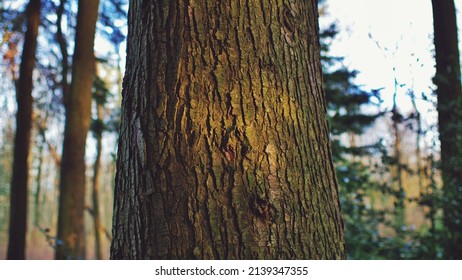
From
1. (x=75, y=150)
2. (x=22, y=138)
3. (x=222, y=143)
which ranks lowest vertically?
(x=222, y=143)

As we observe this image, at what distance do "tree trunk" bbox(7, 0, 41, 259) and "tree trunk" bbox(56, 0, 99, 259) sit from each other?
102 cm

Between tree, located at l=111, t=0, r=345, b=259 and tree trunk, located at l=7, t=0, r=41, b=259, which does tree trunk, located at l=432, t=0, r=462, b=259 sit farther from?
tree trunk, located at l=7, t=0, r=41, b=259

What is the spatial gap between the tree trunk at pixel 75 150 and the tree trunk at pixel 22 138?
102cm

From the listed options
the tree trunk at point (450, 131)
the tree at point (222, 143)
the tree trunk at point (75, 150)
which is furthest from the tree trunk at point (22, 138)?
the tree trunk at point (450, 131)

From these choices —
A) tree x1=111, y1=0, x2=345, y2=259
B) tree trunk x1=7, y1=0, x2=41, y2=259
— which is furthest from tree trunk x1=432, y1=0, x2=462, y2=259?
tree trunk x1=7, y1=0, x2=41, y2=259

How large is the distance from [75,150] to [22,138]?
1285 millimetres

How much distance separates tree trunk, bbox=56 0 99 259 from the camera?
4.75m

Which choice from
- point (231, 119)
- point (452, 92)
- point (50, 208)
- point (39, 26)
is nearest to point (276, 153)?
point (231, 119)

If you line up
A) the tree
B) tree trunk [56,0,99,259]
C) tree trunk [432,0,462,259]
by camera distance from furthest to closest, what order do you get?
tree trunk [56,0,99,259] → tree trunk [432,0,462,259] → the tree

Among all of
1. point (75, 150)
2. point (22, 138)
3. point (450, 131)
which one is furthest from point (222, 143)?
point (22, 138)

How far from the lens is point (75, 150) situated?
4828 mm

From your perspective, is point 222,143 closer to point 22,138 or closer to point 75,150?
point 75,150

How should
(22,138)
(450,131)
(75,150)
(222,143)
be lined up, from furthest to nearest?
(22,138) → (75,150) → (450,131) → (222,143)

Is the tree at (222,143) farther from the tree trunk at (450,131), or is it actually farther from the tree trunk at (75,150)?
the tree trunk at (75,150)
